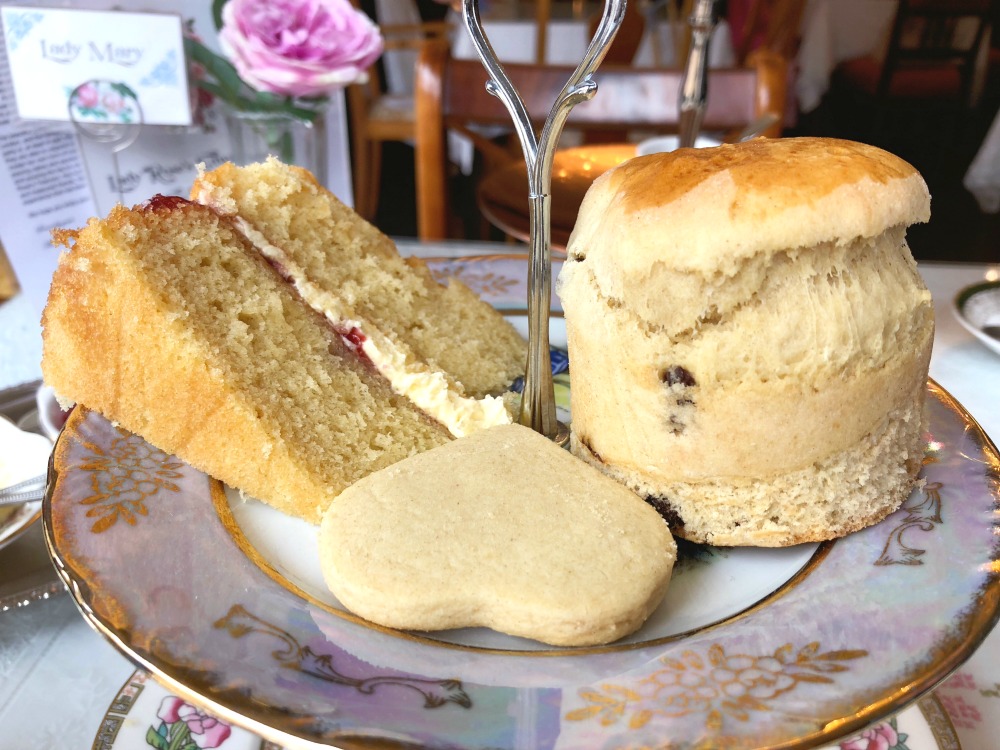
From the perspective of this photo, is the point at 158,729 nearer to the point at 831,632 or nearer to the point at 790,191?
the point at 831,632

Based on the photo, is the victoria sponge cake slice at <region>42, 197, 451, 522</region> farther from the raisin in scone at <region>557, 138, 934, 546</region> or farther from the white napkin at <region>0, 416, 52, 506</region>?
the raisin in scone at <region>557, 138, 934, 546</region>

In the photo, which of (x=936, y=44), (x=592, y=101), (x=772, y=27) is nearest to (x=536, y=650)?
(x=592, y=101)

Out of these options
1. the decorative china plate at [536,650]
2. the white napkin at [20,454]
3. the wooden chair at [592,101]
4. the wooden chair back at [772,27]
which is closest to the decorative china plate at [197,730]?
the decorative china plate at [536,650]

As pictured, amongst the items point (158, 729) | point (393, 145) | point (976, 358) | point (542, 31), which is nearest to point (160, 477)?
point (158, 729)

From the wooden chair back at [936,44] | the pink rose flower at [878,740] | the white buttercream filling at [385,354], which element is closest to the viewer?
the pink rose flower at [878,740]

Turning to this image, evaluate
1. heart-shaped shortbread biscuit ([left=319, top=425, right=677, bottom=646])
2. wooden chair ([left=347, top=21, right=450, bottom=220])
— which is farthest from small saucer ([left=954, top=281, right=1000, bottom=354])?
wooden chair ([left=347, top=21, right=450, bottom=220])

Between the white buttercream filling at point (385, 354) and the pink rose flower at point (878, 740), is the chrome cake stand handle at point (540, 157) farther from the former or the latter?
the pink rose flower at point (878, 740)

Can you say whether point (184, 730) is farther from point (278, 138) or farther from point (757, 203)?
point (278, 138)
